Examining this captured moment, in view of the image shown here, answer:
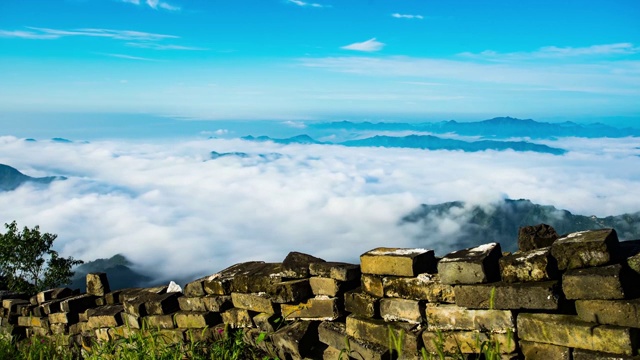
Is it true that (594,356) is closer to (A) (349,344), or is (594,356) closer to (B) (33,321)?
(A) (349,344)

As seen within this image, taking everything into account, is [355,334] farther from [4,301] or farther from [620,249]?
[4,301]

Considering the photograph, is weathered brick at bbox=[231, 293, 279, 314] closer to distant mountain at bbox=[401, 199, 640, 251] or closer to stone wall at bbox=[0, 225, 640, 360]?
stone wall at bbox=[0, 225, 640, 360]

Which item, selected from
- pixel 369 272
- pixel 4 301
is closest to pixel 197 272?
pixel 4 301

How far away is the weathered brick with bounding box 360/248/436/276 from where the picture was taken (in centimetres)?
618

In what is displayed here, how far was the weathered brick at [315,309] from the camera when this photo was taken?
22.9 ft

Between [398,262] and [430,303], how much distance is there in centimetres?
56

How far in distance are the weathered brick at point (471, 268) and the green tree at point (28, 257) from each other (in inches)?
755

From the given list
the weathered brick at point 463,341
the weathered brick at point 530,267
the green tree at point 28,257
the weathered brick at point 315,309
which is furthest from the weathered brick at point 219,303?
the green tree at point 28,257

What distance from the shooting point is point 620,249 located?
17.6 feet

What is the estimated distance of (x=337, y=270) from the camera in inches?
272

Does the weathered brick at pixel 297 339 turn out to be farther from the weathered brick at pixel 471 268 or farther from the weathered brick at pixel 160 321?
the weathered brick at pixel 160 321

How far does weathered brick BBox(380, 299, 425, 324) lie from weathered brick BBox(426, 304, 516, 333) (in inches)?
5.6

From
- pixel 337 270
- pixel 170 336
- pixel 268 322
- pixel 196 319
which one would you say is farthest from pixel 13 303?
pixel 337 270

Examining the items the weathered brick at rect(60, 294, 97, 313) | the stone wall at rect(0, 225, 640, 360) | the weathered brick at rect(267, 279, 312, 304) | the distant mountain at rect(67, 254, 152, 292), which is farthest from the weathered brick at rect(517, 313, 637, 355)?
the distant mountain at rect(67, 254, 152, 292)
